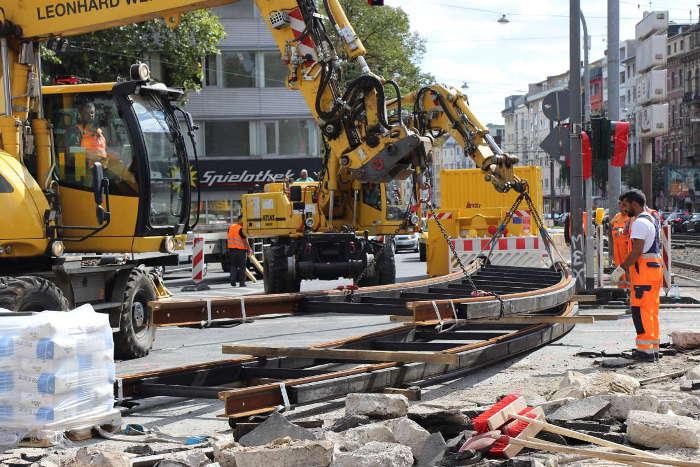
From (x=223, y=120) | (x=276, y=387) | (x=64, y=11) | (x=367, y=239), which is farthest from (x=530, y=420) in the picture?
(x=223, y=120)

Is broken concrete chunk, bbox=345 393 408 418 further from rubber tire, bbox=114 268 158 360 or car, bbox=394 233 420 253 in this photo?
car, bbox=394 233 420 253

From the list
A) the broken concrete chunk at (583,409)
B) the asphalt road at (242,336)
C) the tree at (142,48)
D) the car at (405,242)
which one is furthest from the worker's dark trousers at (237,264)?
the car at (405,242)

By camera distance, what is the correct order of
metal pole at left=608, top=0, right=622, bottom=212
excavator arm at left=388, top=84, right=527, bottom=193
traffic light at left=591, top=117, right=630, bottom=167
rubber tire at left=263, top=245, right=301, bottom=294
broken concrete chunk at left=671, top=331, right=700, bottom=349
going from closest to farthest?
1. broken concrete chunk at left=671, top=331, right=700, bottom=349
2. excavator arm at left=388, top=84, right=527, bottom=193
3. traffic light at left=591, top=117, right=630, bottom=167
4. rubber tire at left=263, top=245, right=301, bottom=294
5. metal pole at left=608, top=0, right=622, bottom=212

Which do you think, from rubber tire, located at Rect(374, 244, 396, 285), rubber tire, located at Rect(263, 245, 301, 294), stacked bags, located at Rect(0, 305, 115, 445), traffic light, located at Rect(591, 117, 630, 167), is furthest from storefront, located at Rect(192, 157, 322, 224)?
stacked bags, located at Rect(0, 305, 115, 445)

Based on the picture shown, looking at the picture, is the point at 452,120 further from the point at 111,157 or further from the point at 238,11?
the point at 238,11

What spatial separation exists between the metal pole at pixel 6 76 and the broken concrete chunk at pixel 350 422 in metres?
6.49

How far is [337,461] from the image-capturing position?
6312mm

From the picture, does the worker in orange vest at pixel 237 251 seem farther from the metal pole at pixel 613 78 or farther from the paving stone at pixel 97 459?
the paving stone at pixel 97 459

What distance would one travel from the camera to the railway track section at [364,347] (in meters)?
8.57

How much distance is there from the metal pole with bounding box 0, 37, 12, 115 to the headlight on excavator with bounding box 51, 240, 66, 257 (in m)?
1.58

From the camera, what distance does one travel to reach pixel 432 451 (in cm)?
673

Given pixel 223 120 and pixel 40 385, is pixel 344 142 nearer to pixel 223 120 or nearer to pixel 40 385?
pixel 40 385

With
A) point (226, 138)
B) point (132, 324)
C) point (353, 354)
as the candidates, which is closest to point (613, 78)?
point (132, 324)

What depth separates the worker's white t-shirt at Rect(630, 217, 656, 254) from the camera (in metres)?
11.3
